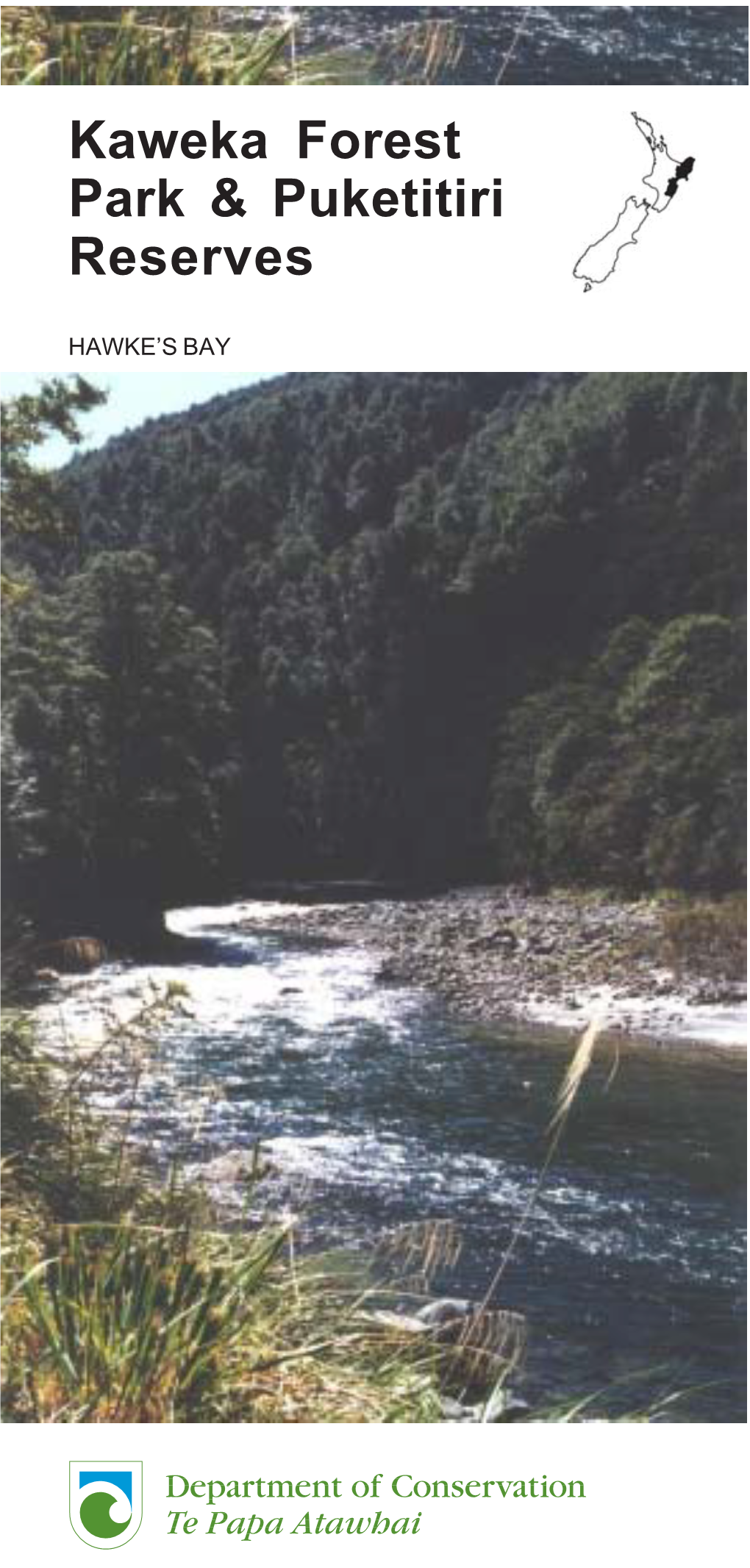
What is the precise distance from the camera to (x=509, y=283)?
510 cm

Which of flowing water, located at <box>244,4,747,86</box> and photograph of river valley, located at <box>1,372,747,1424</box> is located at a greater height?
flowing water, located at <box>244,4,747,86</box>

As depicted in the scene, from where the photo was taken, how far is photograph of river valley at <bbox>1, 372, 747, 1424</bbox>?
537 centimetres

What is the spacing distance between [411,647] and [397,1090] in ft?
4.64

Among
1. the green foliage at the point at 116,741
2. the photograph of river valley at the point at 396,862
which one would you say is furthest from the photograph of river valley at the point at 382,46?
the green foliage at the point at 116,741

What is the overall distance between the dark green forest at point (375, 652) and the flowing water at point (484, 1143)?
40cm

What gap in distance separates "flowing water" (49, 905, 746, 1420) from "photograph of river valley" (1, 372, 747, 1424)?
0.01m

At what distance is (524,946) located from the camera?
572 centimetres

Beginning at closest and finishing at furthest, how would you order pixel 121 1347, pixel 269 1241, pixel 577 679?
pixel 121 1347 → pixel 269 1241 → pixel 577 679

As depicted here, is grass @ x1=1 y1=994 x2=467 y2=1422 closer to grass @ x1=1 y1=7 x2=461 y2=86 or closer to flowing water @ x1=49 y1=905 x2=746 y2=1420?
flowing water @ x1=49 y1=905 x2=746 y2=1420

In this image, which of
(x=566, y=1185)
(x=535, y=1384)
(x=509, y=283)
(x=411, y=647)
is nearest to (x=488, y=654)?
(x=411, y=647)
